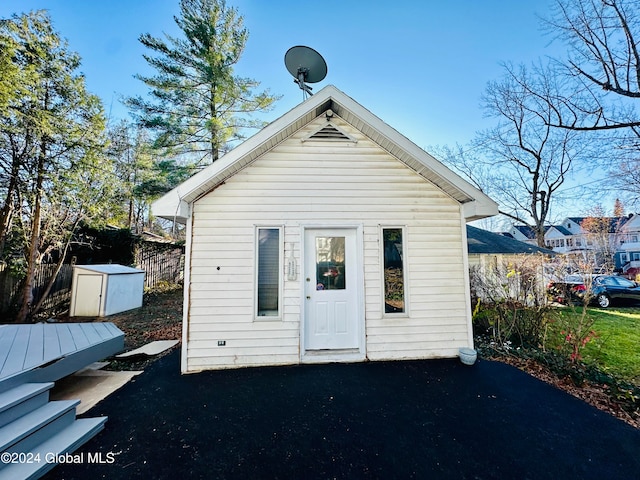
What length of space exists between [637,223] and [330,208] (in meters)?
45.3

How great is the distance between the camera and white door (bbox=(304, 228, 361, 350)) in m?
4.13

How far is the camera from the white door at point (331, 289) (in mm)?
4129

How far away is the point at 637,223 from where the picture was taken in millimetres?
30031

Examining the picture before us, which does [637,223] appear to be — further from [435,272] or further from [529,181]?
[435,272]

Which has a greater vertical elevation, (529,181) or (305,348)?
(529,181)

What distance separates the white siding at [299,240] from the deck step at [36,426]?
4.69 feet

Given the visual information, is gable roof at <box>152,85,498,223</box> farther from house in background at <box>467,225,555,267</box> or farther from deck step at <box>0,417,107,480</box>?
house in background at <box>467,225,555,267</box>

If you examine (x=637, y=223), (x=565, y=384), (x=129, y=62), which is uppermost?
(x=129, y=62)

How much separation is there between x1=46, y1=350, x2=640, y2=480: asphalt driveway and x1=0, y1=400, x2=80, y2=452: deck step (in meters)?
0.35

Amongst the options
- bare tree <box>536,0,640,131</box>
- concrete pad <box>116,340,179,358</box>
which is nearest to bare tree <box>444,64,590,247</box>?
bare tree <box>536,0,640,131</box>

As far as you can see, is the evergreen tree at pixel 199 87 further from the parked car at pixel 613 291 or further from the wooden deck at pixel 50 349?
the parked car at pixel 613 291

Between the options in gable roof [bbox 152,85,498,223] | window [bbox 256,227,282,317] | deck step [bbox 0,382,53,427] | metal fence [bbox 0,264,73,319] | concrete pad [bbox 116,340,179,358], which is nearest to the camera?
deck step [bbox 0,382,53,427]

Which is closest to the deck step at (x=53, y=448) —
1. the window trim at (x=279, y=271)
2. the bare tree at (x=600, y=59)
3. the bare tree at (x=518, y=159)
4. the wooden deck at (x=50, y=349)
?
the wooden deck at (x=50, y=349)

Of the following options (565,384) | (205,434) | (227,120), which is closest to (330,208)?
(205,434)
